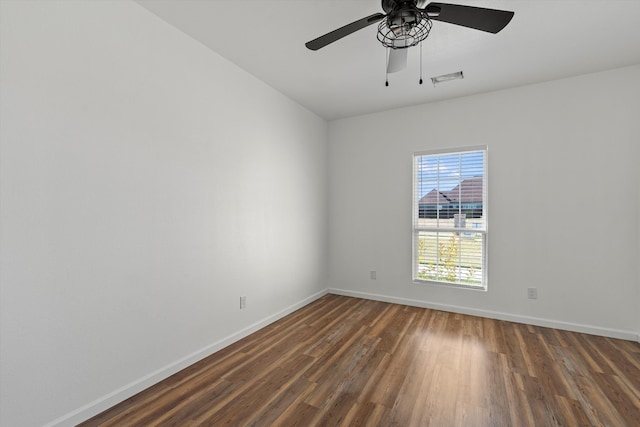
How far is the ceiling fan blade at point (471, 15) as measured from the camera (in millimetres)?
1563

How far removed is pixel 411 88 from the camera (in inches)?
139

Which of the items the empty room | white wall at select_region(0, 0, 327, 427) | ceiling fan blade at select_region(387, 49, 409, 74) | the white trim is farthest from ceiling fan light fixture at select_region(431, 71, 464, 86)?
white wall at select_region(0, 0, 327, 427)

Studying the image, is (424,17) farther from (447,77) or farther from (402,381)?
(402,381)

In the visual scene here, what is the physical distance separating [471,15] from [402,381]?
247 centimetres

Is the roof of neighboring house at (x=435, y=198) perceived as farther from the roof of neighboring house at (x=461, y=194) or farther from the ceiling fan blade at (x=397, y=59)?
the ceiling fan blade at (x=397, y=59)

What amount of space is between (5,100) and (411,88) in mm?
3503

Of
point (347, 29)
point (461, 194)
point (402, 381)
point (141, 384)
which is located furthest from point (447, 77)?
point (141, 384)

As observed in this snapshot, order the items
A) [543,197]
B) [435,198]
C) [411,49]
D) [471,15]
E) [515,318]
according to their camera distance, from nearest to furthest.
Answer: [471,15] → [411,49] → [543,197] → [515,318] → [435,198]

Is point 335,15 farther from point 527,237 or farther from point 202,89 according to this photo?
point 527,237

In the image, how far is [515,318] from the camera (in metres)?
3.49

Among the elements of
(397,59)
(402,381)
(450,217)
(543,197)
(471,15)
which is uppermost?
(397,59)

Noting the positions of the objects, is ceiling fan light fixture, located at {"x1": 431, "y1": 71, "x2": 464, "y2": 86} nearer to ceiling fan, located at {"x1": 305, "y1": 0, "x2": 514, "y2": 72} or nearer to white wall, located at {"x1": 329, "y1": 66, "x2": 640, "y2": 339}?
white wall, located at {"x1": 329, "y1": 66, "x2": 640, "y2": 339}

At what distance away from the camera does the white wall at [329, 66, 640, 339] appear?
307cm

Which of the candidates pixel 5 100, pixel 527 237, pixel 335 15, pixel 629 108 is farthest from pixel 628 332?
pixel 5 100
